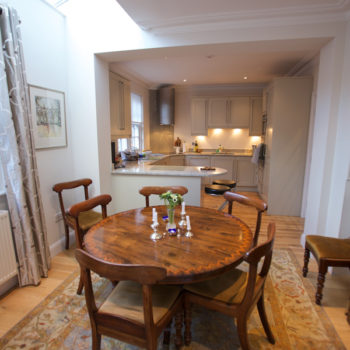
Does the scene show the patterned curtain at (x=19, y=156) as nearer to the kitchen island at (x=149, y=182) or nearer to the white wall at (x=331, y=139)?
the kitchen island at (x=149, y=182)

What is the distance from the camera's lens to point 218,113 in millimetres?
5906

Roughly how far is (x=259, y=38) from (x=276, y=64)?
188cm

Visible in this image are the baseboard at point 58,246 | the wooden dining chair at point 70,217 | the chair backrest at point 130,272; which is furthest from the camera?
the baseboard at point 58,246

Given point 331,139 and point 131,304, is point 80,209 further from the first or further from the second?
point 331,139

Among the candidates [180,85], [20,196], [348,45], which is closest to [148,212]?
[20,196]

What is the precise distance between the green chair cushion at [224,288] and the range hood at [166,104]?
492 cm

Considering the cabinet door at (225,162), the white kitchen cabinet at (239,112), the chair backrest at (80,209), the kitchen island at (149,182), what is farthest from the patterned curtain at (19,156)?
the white kitchen cabinet at (239,112)

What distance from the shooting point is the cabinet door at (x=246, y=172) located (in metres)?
5.75

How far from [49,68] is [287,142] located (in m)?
3.57

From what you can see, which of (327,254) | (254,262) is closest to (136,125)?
(327,254)

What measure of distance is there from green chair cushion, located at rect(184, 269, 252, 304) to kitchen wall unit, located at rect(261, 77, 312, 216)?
2.88m

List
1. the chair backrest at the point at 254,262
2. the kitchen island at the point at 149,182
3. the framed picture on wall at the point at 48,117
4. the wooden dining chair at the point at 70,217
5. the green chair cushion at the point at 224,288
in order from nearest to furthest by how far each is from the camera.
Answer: the chair backrest at the point at 254,262, the green chair cushion at the point at 224,288, the framed picture on wall at the point at 48,117, the wooden dining chair at the point at 70,217, the kitchen island at the point at 149,182

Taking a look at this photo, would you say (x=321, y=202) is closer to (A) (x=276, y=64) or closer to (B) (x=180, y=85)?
(A) (x=276, y=64)

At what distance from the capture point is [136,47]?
8.87 ft
